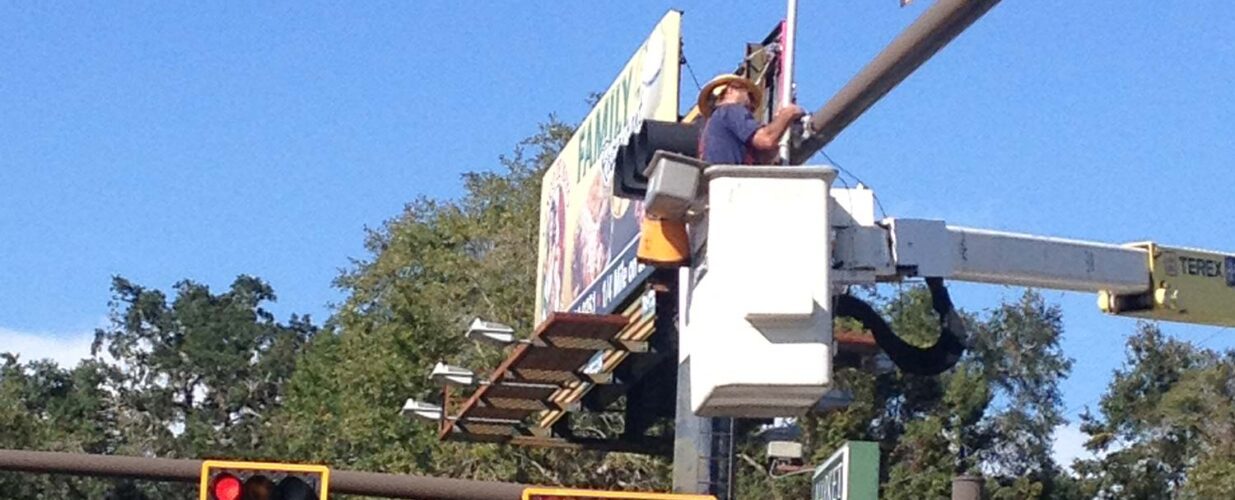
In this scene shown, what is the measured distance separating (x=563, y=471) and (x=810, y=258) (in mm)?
34826

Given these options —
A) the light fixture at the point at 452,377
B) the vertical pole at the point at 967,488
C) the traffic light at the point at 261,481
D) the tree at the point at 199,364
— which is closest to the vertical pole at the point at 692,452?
the vertical pole at the point at 967,488

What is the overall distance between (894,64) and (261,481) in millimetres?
5415

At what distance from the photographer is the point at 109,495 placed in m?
70.9

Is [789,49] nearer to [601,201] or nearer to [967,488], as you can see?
[967,488]

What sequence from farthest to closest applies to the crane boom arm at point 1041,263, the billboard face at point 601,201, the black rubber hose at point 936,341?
1. the billboard face at point 601,201
2. the black rubber hose at point 936,341
3. the crane boom arm at point 1041,263

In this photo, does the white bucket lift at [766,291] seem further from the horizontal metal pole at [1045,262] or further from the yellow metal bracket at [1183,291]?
the yellow metal bracket at [1183,291]

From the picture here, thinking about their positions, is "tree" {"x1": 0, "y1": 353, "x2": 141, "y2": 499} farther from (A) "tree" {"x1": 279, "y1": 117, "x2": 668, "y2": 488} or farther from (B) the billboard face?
(B) the billboard face

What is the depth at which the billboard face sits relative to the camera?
24.4m

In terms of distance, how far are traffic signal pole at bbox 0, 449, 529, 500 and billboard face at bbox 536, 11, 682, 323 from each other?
977 cm

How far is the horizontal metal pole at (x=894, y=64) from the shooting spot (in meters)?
7.72

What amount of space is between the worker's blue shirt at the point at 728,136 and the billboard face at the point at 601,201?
13.2 m

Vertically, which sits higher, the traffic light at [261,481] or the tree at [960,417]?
the tree at [960,417]

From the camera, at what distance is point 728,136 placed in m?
8.98

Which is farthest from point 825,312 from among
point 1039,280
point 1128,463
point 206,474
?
point 1128,463
